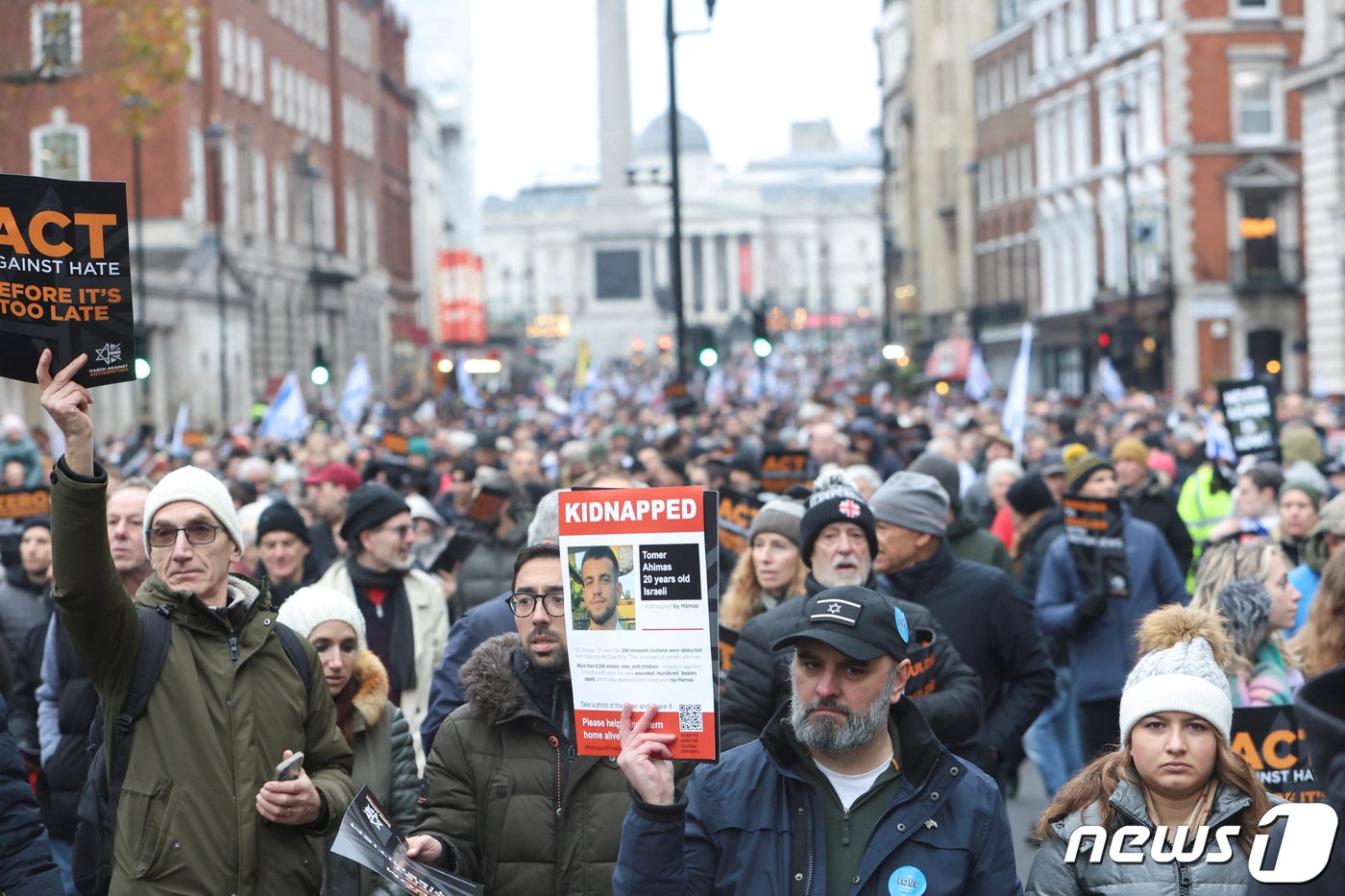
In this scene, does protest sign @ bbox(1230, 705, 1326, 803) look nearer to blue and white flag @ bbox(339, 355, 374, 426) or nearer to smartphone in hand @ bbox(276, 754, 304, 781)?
smartphone in hand @ bbox(276, 754, 304, 781)

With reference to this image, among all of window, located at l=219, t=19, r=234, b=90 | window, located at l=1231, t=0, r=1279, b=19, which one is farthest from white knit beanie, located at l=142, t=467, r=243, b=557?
window, located at l=1231, t=0, r=1279, b=19

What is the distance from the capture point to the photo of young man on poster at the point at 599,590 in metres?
4.62

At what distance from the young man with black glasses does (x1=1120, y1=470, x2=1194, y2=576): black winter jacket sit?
729 cm

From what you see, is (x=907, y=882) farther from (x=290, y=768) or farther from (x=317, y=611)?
(x=317, y=611)

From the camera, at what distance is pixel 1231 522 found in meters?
11.6

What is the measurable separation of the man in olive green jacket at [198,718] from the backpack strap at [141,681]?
18 millimetres

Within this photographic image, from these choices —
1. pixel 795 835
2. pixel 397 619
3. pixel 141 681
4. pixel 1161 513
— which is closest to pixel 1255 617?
pixel 795 835

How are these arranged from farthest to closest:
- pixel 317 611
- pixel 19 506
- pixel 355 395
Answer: pixel 355 395 < pixel 19 506 < pixel 317 611

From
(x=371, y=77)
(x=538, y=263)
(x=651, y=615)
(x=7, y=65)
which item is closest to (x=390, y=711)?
(x=651, y=615)

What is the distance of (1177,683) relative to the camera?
498cm

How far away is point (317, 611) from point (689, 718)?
219cm

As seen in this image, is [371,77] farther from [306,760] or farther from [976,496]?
[306,760]

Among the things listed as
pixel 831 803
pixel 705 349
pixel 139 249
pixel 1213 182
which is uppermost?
pixel 1213 182

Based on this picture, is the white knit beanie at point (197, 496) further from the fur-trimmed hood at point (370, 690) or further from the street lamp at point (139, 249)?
the street lamp at point (139, 249)
